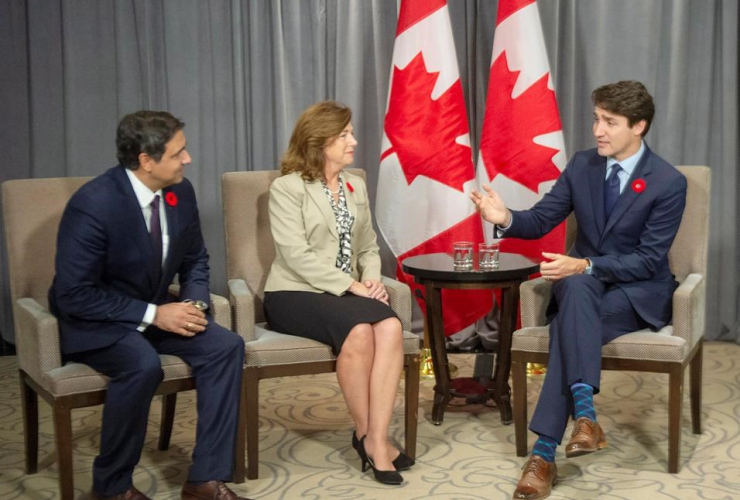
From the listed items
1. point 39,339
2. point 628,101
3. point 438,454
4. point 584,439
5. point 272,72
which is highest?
point 272,72

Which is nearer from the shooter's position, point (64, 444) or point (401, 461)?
point (64, 444)

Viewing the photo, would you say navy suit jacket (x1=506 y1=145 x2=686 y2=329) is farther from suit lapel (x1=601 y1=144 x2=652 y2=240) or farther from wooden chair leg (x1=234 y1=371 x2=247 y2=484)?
wooden chair leg (x1=234 y1=371 x2=247 y2=484)

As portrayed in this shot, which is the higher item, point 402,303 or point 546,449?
point 402,303

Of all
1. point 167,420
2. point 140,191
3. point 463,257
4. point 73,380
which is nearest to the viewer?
point 73,380

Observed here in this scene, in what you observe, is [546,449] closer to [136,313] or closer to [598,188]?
[598,188]

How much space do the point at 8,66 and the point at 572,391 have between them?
11.4 ft

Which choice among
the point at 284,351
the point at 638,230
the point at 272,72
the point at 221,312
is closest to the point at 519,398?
the point at 638,230

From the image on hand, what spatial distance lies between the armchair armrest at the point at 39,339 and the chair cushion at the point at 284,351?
0.64m

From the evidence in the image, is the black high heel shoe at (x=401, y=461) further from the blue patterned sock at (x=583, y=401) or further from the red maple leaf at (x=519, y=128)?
the red maple leaf at (x=519, y=128)

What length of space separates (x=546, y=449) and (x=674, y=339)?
58cm

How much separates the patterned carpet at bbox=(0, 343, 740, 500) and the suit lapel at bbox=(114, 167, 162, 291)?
83cm

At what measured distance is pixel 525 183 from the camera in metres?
4.51

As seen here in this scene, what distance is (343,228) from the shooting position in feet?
11.6

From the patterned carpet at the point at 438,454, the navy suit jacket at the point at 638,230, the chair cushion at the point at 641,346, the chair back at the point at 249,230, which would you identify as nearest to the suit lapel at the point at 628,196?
the navy suit jacket at the point at 638,230
